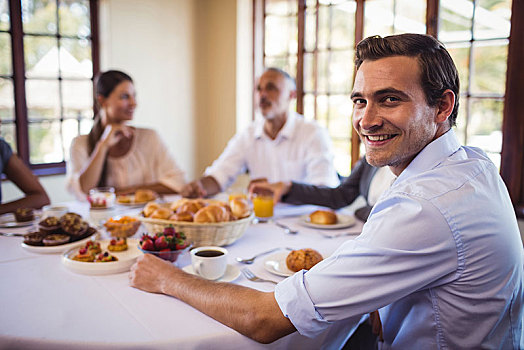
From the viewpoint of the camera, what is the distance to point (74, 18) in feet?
13.1

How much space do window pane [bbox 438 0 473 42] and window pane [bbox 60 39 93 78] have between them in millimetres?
2852

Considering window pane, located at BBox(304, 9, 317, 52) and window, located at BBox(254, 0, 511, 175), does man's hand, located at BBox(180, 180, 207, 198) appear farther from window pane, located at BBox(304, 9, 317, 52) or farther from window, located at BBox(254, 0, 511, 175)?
window pane, located at BBox(304, 9, 317, 52)

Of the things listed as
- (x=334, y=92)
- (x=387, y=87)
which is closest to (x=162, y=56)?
(x=334, y=92)

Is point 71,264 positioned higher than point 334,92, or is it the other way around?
point 334,92

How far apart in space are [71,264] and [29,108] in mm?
2830

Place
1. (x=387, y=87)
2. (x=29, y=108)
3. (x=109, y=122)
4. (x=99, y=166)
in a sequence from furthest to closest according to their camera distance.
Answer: (x=29, y=108)
(x=109, y=122)
(x=99, y=166)
(x=387, y=87)

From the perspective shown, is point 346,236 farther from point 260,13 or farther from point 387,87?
point 260,13

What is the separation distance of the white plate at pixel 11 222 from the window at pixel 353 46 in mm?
2332

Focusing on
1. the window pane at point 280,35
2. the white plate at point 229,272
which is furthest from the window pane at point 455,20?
the white plate at point 229,272

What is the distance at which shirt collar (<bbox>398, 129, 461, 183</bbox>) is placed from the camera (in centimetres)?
110

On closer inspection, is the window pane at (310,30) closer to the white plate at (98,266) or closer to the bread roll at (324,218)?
the bread roll at (324,218)

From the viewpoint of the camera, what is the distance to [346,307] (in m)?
0.98

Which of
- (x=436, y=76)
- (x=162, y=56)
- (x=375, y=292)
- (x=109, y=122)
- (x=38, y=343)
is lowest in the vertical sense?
(x=38, y=343)

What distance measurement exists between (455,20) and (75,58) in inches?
118
